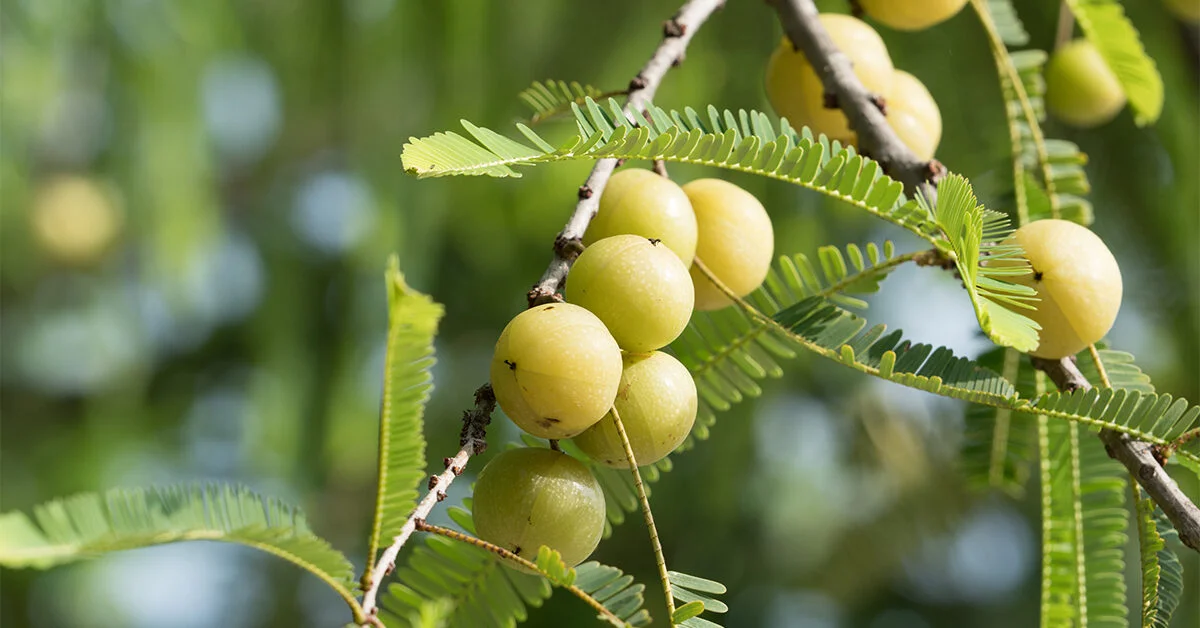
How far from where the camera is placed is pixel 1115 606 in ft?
2.43

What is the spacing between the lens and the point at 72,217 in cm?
234

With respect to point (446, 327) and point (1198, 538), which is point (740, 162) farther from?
point (446, 327)

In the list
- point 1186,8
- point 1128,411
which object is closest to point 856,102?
point 1128,411

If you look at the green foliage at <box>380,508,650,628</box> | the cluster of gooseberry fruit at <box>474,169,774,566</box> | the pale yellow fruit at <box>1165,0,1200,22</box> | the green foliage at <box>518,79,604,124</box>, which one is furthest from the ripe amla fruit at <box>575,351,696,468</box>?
the pale yellow fruit at <box>1165,0,1200,22</box>

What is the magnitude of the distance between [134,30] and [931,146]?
3.91 feet

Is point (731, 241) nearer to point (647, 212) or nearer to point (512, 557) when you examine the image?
point (647, 212)

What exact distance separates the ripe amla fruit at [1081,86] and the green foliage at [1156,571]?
2.32 feet

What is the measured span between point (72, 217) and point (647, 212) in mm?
2109

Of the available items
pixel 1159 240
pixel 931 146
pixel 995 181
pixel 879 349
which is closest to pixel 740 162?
pixel 879 349

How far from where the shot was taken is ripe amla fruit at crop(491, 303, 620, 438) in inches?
20.6

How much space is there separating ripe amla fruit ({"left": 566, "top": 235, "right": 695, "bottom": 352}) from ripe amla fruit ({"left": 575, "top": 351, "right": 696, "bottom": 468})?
17 mm

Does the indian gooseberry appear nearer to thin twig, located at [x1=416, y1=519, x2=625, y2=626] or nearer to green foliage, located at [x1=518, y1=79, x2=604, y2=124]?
green foliage, located at [x1=518, y1=79, x2=604, y2=124]

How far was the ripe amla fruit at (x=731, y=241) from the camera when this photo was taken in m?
0.72

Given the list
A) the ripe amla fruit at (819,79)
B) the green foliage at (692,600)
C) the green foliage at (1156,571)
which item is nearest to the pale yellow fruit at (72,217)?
the ripe amla fruit at (819,79)
